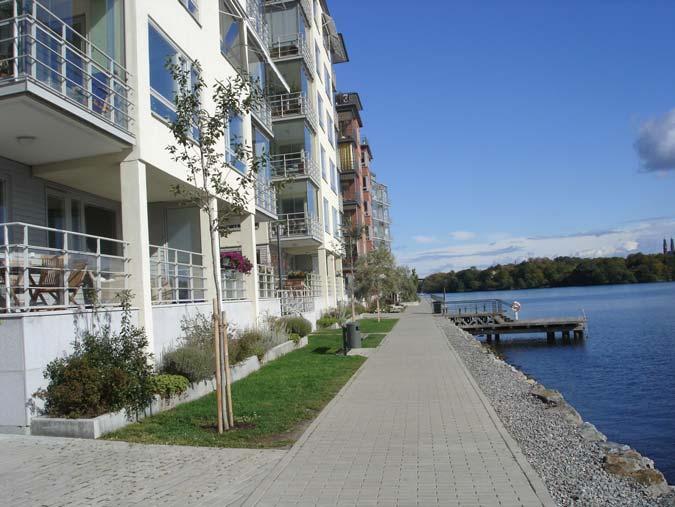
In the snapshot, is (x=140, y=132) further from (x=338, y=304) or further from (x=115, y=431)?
(x=338, y=304)

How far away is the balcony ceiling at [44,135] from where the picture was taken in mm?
9430

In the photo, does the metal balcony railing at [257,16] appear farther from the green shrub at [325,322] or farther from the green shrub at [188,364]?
the green shrub at [325,322]

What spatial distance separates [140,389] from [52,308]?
1842 millimetres

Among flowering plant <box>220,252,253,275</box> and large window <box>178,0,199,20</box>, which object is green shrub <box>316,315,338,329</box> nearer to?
flowering plant <box>220,252,253,275</box>

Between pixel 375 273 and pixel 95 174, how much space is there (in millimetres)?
28657

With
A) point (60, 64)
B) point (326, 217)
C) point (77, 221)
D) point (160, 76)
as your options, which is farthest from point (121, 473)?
point (326, 217)

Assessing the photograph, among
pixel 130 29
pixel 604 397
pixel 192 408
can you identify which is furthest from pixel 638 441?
pixel 130 29

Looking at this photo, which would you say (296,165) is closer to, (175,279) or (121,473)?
(175,279)

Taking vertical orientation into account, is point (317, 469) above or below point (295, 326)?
below

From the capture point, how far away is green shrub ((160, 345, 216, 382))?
11656 millimetres

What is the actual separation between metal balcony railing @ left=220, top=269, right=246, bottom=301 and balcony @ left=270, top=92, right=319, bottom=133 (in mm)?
14372

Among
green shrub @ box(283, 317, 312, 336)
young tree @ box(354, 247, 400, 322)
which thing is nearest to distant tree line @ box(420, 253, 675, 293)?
young tree @ box(354, 247, 400, 322)

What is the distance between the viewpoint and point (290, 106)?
32500mm

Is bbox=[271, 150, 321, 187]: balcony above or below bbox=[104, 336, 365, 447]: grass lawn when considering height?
above
